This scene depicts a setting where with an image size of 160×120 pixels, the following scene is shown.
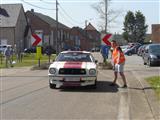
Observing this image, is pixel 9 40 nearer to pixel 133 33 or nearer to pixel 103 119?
pixel 133 33

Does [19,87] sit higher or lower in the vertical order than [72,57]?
lower

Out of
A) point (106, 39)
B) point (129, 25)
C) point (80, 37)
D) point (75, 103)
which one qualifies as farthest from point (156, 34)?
point (75, 103)

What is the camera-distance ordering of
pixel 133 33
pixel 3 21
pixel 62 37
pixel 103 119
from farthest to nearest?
pixel 133 33
pixel 62 37
pixel 3 21
pixel 103 119

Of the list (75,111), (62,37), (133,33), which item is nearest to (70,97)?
(75,111)

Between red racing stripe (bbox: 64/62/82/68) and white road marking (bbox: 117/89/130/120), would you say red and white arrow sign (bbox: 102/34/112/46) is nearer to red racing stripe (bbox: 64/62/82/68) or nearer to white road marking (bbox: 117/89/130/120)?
red racing stripe (bbox: 64/62/82/68)

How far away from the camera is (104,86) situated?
17484 mm

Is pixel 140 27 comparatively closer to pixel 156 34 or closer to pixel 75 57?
pixel 156 34

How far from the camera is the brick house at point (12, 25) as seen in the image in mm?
80938

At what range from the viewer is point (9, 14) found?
8306 centimetres

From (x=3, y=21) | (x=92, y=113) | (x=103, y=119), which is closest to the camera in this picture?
(x=103, y=119)

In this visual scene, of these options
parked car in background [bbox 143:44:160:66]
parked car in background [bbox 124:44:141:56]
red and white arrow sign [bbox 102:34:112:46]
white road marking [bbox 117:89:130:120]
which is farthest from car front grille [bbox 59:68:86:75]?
parked car in background [bbox 124:44:141:56]

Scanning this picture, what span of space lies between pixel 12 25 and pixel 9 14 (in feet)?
Answer: 10.5

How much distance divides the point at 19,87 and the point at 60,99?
401 cm

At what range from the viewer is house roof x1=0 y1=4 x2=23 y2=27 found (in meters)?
81.0
